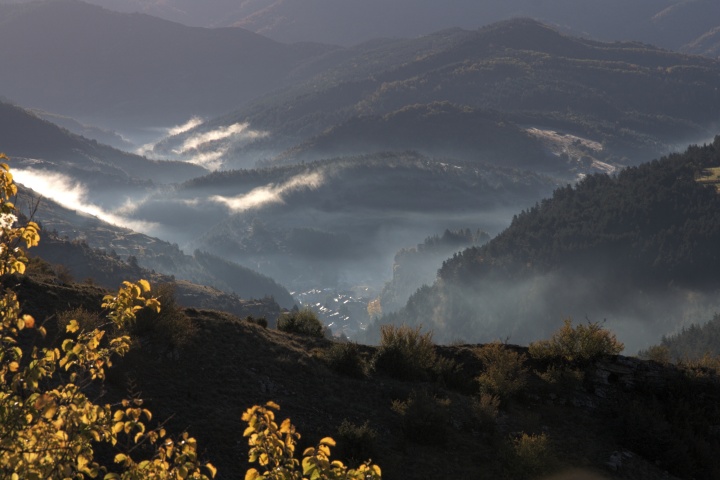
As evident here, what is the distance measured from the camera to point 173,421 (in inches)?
963

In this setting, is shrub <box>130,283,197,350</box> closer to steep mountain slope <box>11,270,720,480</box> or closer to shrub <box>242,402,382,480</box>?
steep mountain slope <box>11,270,720,480</box>

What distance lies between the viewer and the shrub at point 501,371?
3070 cm

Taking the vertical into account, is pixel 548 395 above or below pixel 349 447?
above

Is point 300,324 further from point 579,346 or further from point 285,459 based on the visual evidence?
point 285,459

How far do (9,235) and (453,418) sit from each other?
700 inches

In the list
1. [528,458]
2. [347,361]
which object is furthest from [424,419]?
[347,361]

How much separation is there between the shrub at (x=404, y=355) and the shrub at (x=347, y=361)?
0.87 m

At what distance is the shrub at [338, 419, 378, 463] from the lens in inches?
965

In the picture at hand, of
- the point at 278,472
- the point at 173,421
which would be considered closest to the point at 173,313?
the point at 173,421

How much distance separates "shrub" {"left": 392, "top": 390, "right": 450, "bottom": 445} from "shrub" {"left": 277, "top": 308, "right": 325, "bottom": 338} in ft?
30.8

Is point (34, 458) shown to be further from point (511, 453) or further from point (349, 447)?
point (511, 453)

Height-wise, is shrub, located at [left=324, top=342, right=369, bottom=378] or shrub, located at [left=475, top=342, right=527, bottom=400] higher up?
shrub, located at [left=475, top=342, right=527, bottom=400]

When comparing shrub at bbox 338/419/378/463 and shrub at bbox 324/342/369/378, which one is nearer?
shrub at bbox 338/419/378/463

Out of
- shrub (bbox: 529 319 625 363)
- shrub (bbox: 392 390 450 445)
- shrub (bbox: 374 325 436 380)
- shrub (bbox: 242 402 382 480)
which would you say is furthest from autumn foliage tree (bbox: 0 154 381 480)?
shrub (bbox: 529 319 625 363)
